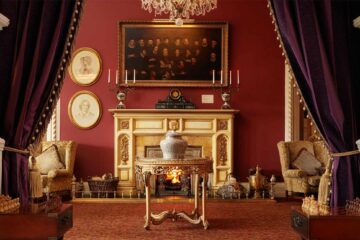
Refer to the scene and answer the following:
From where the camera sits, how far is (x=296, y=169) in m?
7.93

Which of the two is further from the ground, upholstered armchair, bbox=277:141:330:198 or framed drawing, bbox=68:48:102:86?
framed drawing, bbox=68:48:102:86

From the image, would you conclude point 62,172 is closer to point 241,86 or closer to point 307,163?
point 241,86

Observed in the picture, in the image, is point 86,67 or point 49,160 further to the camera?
point 86,67

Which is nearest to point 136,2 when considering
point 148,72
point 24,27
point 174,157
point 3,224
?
point 148,72

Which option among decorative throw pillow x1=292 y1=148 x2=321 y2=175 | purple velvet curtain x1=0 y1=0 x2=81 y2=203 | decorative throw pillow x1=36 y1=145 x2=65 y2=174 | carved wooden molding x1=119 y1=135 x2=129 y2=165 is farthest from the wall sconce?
decorative throw pillow x1=292 y1=148 x2=321 y2=175

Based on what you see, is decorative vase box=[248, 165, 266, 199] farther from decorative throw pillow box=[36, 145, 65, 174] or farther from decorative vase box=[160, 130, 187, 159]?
decorative throw pillow box=[36, 145, 65, 174]

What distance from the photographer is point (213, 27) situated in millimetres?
8797

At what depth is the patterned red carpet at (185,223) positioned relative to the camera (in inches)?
198

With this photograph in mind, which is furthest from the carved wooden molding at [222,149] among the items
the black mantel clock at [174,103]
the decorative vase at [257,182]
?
the black mantel clock at [174,103]

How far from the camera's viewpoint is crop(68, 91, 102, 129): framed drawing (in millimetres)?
8789

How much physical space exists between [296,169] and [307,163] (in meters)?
0.22

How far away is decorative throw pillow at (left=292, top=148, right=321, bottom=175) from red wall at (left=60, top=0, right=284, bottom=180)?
32.0 inches

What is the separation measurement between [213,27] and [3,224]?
20.2ft

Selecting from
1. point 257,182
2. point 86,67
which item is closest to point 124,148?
point 86,67
